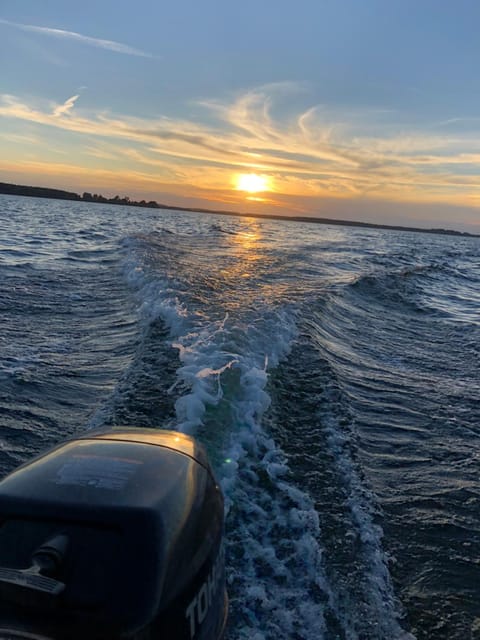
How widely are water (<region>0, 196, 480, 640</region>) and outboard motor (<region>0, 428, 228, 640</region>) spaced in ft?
2.60

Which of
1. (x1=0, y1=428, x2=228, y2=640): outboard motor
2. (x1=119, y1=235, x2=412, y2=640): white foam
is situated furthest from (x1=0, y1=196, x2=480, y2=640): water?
(x1=0, y1=428, x2=228, y2=640): outboard motor

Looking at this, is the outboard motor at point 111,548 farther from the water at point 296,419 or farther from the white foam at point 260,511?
the water at point 296,419

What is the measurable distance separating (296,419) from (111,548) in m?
3.04

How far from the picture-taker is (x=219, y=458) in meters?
3.51

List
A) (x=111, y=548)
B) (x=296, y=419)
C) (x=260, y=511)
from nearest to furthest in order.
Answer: (x=111, y=548) → (x=260, y=511) → (x=296, y=419)

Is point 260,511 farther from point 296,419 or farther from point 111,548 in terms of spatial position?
point 111,548

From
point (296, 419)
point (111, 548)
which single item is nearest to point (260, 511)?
point (296, 419)

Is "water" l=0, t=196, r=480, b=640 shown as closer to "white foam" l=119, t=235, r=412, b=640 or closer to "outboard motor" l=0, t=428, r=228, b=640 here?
"white foam" l=119, t=235, r=412, b=640

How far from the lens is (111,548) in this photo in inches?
59.0

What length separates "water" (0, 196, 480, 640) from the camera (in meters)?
2.54

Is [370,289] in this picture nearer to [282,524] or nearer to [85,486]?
[282,524]

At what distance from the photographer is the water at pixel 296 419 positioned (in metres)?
2.54

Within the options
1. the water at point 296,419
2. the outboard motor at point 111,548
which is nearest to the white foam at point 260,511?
the water at point 296,419

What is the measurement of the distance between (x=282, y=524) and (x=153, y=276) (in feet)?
27.6
